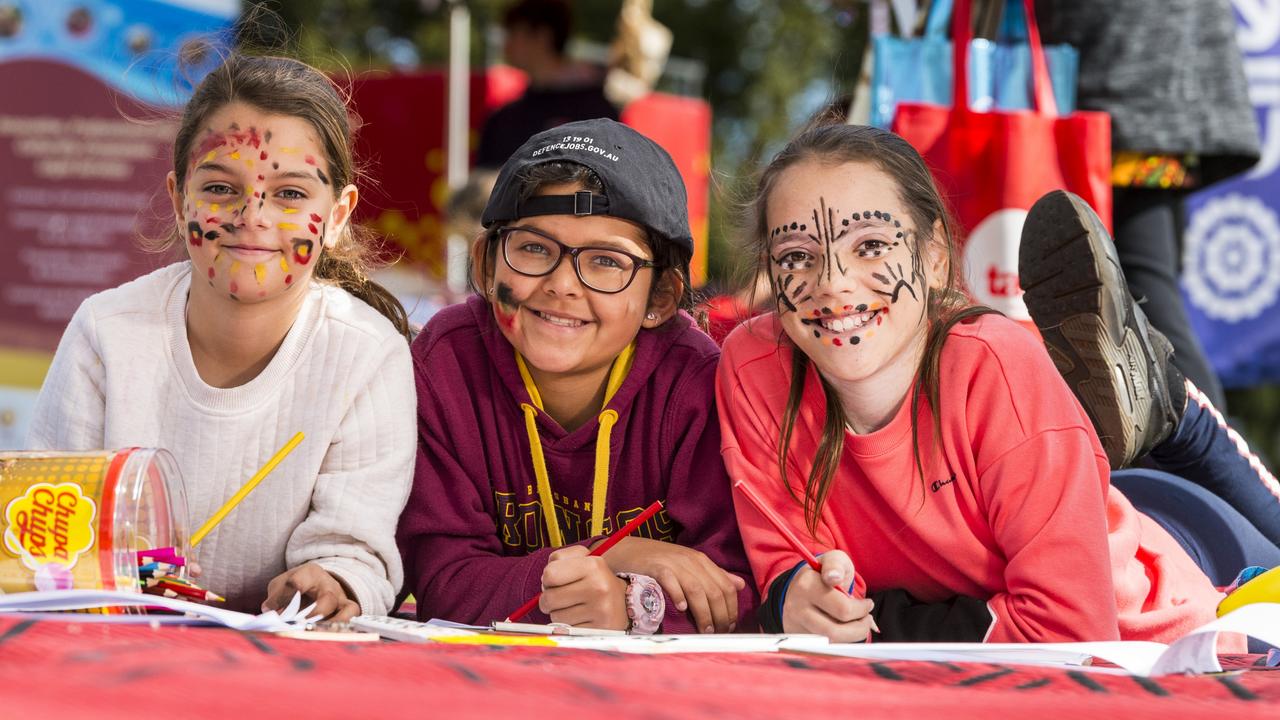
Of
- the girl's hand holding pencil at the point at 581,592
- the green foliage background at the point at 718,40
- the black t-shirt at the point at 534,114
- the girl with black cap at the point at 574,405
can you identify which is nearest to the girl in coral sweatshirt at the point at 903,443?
the girl with black cap at the point at 574,405

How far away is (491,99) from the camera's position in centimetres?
663

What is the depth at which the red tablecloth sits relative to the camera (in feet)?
3.01

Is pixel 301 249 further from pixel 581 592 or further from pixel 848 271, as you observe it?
pixel 848 271

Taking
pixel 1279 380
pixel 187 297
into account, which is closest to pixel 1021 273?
pixel 187 297

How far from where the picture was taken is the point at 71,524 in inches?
58.2

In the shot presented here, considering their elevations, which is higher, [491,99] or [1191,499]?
[491,99]

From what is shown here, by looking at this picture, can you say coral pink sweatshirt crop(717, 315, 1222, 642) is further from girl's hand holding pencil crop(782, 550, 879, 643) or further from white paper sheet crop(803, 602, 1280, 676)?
white paper sheet crop(803, 602, 1280, 676)

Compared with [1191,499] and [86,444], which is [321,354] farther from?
[1191,499]

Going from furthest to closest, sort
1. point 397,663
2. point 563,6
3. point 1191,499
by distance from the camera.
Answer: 1. point 563,6
2. point 1191,499
3. point 397,663

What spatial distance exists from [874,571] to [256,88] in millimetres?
1180

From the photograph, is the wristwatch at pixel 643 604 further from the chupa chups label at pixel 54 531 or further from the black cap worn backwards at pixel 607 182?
the chupa chups label at pixel 54 531

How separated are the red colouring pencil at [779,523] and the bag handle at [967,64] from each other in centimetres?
110

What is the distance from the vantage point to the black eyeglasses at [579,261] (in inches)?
77.9

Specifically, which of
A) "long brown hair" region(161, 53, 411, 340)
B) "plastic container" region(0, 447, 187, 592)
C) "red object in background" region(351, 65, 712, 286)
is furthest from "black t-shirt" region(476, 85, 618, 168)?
"plastic container" region(0, 447, 187, 592)
